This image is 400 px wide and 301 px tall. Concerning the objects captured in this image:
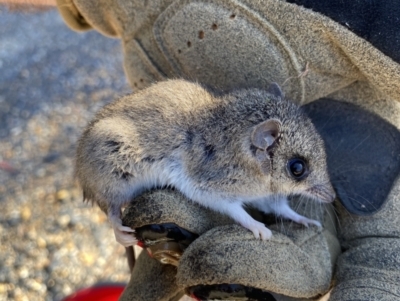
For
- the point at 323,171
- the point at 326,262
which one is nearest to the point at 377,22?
the point at 323,171

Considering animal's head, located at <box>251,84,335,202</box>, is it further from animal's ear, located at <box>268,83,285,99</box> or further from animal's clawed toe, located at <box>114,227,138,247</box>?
animal's clawed toe, located at <box>114,227,138,247</box>

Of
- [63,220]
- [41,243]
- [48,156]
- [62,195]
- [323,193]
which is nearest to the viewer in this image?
[323,193]

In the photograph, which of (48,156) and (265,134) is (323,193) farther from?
(48,156)

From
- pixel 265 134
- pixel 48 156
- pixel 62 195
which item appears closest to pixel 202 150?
pixel 265 134

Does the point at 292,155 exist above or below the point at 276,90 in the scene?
below

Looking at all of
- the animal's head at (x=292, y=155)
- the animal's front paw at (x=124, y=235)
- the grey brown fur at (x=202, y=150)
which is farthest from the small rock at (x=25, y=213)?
the animal's head at (x=292, y=155)

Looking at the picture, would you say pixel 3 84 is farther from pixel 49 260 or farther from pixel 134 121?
pixel 134 121
